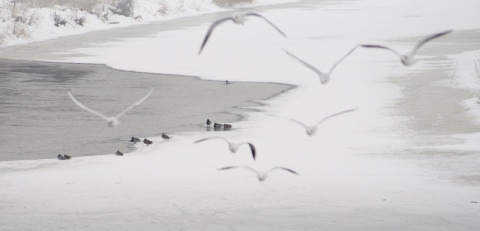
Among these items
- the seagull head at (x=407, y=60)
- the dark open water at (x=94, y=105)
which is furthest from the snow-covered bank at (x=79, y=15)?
the seagull head at (x=407, y=60)

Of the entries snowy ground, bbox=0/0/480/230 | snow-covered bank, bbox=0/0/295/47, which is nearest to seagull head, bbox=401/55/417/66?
snowy ground, bbox=0/0/480/230

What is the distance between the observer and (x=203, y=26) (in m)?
32.8

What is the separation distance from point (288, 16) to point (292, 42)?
11509 mm

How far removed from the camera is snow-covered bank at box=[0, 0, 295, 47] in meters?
28.6

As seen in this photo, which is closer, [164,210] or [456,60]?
[164,210]

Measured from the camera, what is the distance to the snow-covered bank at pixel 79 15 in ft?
94.0

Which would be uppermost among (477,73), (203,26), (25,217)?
(203,26)

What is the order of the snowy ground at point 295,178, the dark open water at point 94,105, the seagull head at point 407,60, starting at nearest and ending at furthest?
the seagull head at point 407,60
the snowy ground at point 295,178
the dark open water at point 94,105

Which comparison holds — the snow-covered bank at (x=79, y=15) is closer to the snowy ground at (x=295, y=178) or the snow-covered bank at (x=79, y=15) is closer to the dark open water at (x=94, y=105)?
the dark open water at (x=94, y=105)

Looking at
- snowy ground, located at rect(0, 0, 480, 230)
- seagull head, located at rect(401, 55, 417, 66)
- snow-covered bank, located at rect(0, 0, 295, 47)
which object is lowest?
snowy ground, located at rect(0, 0, 480, 230)

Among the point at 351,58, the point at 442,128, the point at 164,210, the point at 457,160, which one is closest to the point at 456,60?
the point at 351,58

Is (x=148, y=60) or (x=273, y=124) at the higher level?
(x=148, y=60)

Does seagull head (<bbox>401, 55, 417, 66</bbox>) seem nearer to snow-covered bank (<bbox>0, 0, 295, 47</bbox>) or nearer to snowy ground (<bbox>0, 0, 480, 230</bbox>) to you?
snowy ground (<bbox>0, 0, 480, 230</bbox>)

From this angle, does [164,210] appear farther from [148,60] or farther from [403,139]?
[148,60]
